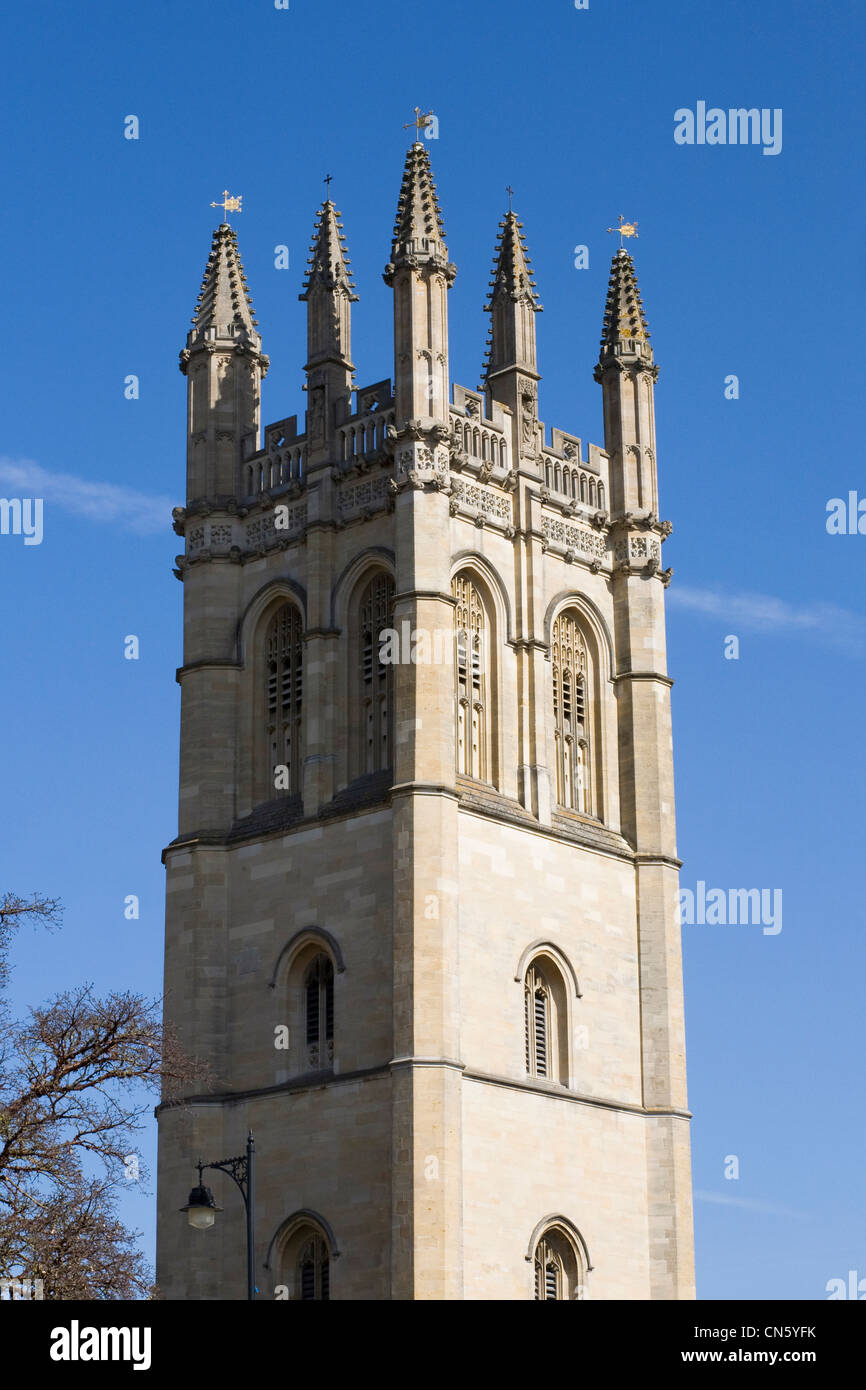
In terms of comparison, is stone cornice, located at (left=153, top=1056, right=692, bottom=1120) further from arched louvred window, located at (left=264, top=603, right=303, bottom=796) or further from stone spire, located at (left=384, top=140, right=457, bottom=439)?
stone spire, located at (left=384, top=140, right=457, bottom=439)

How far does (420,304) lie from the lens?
50.3m

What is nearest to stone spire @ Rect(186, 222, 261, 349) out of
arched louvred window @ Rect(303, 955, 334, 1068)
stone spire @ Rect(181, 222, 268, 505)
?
stone spire @ Rect(181, 222, 268, 505)

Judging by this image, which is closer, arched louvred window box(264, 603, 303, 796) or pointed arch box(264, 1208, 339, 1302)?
pointed arch box(264, 1208, 339, 1302)

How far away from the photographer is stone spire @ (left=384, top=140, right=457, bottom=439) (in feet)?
163

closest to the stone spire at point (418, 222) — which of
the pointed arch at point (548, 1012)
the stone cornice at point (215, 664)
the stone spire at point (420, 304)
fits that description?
the stone spire at point (420, 304)

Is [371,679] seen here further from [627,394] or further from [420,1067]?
[627,394]

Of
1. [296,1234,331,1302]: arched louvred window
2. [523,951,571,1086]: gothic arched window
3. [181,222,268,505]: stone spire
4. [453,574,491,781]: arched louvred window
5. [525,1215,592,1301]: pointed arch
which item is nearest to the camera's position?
[296,1234,331,1302]: arched louvred window

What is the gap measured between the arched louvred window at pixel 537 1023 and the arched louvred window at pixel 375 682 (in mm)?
5273

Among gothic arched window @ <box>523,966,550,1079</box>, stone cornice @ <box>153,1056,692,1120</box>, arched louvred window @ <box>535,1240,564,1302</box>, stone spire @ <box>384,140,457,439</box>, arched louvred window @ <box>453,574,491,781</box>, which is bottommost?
arched louvred window @ <box>535,1240,564,1302</box>

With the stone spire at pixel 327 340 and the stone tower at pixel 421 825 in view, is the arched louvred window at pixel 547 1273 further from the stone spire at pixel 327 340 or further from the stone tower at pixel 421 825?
the stone spire at pixel 327 340

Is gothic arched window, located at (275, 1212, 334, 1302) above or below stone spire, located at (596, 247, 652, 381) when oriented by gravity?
below

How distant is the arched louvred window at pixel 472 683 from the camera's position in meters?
49.7

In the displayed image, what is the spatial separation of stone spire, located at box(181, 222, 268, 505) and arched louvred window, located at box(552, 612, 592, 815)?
7.95 meters

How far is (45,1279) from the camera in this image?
1126 inches
